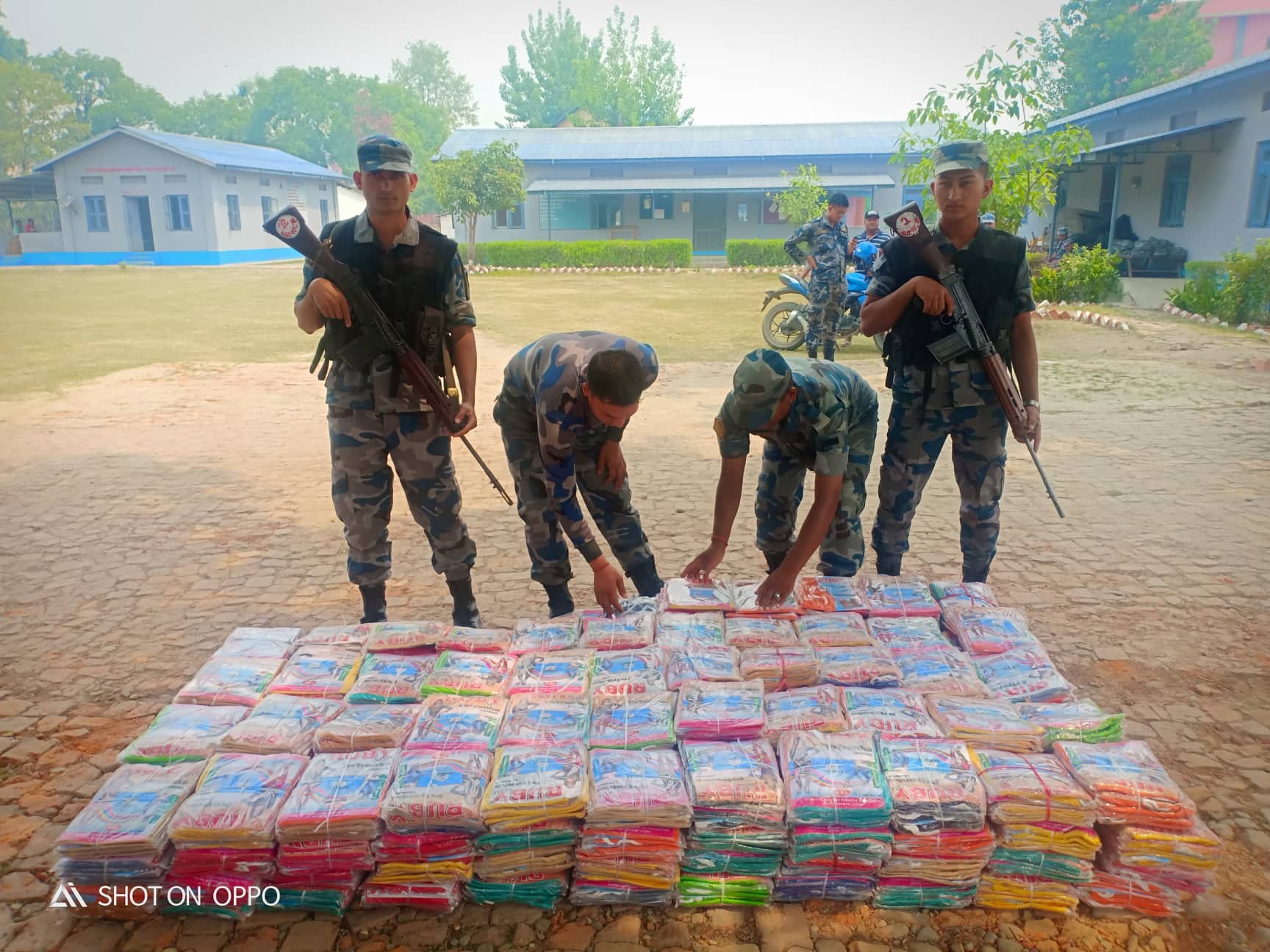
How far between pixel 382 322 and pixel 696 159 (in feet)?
97.4

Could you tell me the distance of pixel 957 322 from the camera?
11.7 ft

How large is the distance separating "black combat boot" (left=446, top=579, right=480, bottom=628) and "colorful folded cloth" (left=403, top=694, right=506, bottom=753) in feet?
3.56

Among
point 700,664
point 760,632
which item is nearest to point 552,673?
point 700,664

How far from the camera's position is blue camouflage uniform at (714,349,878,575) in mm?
2979

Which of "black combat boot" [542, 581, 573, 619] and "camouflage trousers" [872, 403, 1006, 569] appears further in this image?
"black combat boot" [542, 581, 573, 619]

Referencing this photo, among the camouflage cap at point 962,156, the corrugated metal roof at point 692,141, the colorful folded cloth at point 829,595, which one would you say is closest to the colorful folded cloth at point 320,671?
the colorful folded cloth at point 829,595

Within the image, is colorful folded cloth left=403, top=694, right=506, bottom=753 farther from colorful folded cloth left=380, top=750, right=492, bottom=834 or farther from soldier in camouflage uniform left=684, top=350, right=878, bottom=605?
soldier in camouflage uniform left=684, top=350, right=878, bottom=605

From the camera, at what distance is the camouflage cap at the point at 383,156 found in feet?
11.0

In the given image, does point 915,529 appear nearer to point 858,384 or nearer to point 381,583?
point 858,384

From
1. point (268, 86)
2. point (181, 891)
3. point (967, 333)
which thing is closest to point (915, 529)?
point (967, 333)

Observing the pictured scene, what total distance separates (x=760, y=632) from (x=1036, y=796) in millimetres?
1039

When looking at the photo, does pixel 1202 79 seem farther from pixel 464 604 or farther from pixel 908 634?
pixel 464 604

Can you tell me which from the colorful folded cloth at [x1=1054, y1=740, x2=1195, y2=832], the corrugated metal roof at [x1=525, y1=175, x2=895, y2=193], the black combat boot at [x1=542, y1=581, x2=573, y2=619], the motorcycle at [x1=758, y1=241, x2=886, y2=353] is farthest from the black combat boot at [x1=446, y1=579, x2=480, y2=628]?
the corrugated metal roof at [x1=525, y1=175, x2=895, y2=193]

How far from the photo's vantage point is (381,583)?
3805mm
